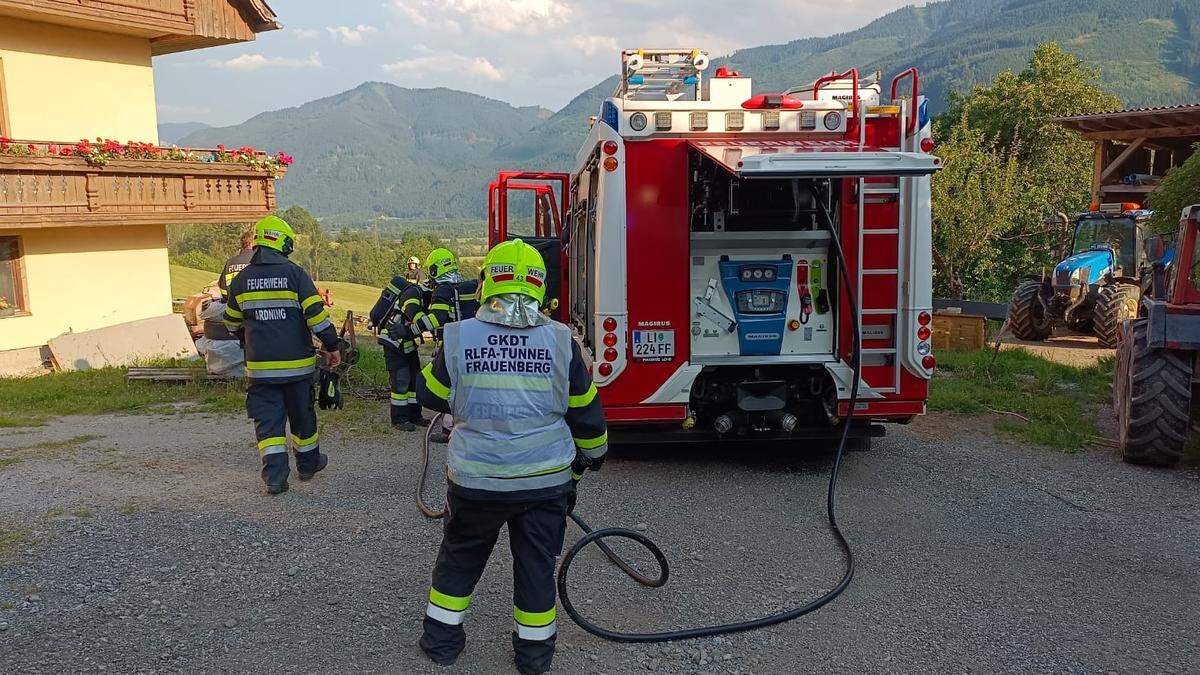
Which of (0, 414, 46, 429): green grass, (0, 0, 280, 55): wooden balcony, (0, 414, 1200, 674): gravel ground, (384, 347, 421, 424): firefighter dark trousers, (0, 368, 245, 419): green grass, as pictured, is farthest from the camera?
(0, 0, 280, 55): wooden balcony

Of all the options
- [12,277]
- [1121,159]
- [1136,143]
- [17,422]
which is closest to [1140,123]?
[1136,143]

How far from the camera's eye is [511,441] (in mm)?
3705

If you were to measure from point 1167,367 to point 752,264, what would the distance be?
3301 millimetres

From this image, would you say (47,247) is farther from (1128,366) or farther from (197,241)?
(197,241)

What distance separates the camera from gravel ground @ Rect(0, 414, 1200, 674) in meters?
4.00

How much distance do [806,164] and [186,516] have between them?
4501 millimetres

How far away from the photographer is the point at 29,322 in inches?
604

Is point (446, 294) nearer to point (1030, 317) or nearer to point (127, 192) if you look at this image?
point (127, 192)

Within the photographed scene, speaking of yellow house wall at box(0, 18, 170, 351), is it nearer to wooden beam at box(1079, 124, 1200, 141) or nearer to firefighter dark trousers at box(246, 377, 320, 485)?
firefighter dark trousers at box(246, 377, 320, 485)

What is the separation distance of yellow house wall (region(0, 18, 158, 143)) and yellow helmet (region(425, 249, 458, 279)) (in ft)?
34.5

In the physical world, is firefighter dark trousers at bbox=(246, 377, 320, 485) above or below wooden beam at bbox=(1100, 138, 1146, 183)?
below

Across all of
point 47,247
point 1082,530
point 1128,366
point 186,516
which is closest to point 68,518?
point 186,516

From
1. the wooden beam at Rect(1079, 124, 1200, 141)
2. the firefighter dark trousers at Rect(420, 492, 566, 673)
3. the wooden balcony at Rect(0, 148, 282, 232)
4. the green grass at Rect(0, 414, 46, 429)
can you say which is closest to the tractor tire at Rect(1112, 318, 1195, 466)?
the firefighter dark trousers at Rect(420, 492, 566, 673)

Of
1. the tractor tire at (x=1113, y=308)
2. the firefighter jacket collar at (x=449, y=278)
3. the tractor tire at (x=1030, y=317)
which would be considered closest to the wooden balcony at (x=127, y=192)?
the firefighter jacket collar at (x=449, y=278)
